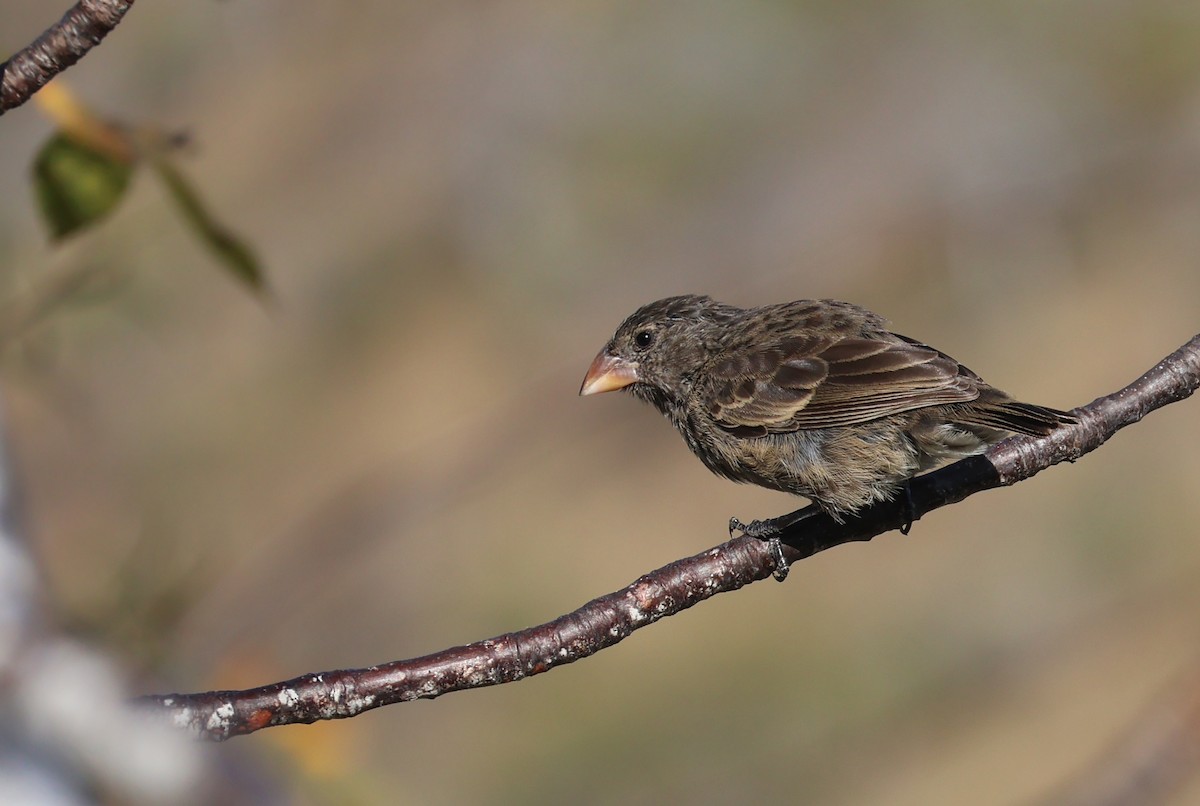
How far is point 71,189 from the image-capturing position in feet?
8.36

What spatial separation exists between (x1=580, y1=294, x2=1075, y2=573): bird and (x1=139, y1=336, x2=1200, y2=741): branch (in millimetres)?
105

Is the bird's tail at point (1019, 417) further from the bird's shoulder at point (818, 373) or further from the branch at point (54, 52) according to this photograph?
the branch at point (54, 52)

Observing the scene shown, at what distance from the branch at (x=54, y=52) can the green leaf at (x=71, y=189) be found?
299 millimetres

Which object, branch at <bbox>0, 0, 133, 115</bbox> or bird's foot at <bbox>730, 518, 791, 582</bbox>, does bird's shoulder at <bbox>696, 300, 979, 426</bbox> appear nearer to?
bird's foot at <bbox>730, 518, 791, 582</bbox>

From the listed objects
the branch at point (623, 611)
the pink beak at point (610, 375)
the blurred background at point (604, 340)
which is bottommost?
the branch at point (623, 611)

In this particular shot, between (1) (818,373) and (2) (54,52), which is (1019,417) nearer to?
(1) (818,373)

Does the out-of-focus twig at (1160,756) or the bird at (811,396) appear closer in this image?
the out-of-focus twig at (1160,756)

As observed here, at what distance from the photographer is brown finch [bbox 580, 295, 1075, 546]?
3.86 m

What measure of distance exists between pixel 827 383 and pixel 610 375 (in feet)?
3.20

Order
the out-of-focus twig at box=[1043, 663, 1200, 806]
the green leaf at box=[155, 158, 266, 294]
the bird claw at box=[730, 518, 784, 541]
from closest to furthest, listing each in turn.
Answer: the green leaf at box=[155, 158, 266, 294] → the out-of-focus twig at box=[1043, 663, 1200, 806] → the bird claw at box=[730, 518, 784, 541]

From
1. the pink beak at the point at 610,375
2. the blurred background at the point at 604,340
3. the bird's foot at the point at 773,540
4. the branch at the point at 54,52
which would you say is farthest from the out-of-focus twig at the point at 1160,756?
the blurred background at the point at 604,340

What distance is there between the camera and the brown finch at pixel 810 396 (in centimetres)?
386

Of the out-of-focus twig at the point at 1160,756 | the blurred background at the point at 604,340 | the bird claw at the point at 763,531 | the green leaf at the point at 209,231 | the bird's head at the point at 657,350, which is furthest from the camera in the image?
the blurred background at the point at 604,340

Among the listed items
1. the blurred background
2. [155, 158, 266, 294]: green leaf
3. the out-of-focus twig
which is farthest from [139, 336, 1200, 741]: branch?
the blurred background
